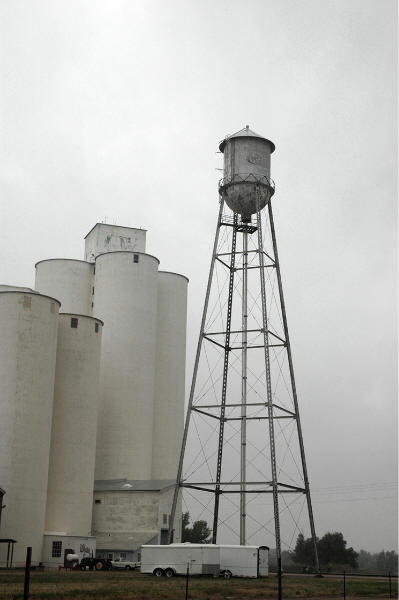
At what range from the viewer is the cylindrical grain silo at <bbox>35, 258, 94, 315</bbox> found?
7375 cm

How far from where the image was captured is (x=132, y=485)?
65.4 meters

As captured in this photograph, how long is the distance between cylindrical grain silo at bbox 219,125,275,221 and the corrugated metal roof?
865 inches

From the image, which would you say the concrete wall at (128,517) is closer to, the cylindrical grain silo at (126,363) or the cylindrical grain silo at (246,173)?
the cylindrical grain silo at (126,363)

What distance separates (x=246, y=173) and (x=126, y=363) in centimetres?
2152

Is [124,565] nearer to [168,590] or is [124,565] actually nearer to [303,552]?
[168,590]

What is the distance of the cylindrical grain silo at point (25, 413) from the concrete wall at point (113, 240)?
19.0 metres

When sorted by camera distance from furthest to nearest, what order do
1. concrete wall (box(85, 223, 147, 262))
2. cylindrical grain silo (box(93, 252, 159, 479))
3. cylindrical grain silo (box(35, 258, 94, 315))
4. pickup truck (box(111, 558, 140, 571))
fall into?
concrete wall (box(85, 223, 147, 262)), cylindrical grain silo (box(35, 258, 94, 315)), cylindrical grain silo (box(93, 252, 159, 479)), pickup truck (box(111, 558, 140, 571))

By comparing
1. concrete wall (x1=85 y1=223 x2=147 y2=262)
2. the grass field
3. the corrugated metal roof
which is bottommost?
the grass field

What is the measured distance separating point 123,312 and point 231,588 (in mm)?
36651

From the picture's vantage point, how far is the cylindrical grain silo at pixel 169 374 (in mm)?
72750

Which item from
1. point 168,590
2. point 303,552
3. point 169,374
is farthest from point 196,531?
point 168,590

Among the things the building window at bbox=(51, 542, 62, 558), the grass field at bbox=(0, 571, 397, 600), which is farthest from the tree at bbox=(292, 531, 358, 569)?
the grass field at bbox=(0, 571, 397, 600)

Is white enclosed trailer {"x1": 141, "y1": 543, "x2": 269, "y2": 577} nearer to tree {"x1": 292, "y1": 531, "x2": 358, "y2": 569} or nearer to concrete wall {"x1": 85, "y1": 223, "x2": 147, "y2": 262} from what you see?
concrete wall {"x1": 85, "y1": 223, "x2": 147, "y2": 262}

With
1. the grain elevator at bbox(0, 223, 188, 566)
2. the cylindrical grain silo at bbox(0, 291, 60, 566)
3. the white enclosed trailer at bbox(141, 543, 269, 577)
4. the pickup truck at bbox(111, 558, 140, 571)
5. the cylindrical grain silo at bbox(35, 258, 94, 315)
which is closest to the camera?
the white enclosed trailer at bbox(141, 543, 269, 577)
